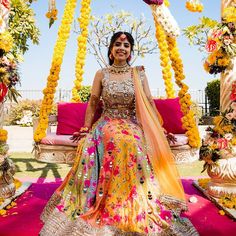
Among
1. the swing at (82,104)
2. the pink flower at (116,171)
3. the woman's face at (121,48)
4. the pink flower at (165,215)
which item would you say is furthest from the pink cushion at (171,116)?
the pink flower at (165,215)

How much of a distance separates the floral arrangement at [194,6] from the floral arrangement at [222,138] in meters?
0.98

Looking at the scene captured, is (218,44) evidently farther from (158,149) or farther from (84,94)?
(84,94)

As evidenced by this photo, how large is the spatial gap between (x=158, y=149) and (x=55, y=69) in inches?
88.9

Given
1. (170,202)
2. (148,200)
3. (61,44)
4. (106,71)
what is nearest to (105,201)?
(148,200)

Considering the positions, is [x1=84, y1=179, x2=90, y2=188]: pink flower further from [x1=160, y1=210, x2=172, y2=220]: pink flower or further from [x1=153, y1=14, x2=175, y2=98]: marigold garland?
[x1=153, y1=14, x2=175, y2=98]: marigold garland

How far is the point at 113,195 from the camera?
2.74 m

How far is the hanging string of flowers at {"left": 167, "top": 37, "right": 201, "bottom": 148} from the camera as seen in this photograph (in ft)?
14.0

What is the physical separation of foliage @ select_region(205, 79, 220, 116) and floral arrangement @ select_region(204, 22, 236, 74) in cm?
1358

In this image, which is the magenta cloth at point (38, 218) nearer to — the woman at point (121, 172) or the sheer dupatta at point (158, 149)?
the woman at point (121, 172)

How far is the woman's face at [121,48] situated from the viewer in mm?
3355

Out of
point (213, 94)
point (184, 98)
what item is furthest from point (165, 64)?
point (213, 94)

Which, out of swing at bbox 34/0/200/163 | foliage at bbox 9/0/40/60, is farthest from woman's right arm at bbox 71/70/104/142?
foliage at bbox 9/0/40/60

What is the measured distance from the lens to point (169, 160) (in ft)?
10.2

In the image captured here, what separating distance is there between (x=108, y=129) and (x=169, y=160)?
657 millimetres
